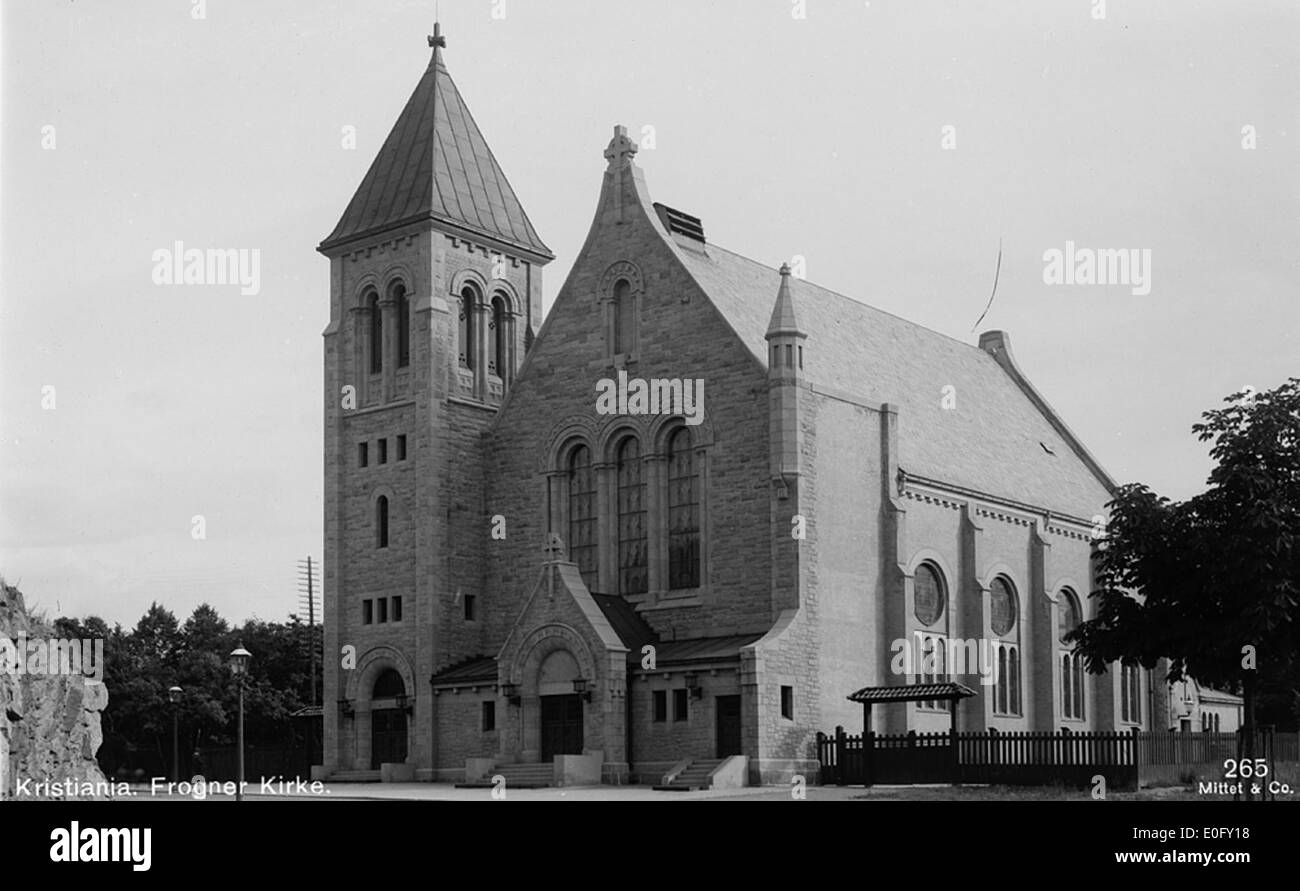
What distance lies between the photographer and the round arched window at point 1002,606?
6012 cm

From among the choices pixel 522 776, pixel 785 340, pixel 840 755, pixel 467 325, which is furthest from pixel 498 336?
pixel 840 755

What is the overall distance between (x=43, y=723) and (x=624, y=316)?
31.5 m

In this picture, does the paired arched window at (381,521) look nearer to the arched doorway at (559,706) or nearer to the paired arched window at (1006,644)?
the arched doorway at (559,706)

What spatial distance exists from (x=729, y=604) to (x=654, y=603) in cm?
280

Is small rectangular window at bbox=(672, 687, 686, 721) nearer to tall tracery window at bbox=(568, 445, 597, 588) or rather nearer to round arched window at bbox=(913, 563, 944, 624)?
tall tracery window at bbox=(568, 445, 597, 588)

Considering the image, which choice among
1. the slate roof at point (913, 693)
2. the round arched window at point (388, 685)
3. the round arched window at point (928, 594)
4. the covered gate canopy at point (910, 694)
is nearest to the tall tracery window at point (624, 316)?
the round arched window at point (928, 594)

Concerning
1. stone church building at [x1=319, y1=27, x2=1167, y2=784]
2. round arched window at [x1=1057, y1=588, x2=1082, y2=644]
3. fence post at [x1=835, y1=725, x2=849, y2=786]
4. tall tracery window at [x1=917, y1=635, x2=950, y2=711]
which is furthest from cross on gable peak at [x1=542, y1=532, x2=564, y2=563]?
round arched window at [x1=1057, y1=588, x2=1082, y2=644]

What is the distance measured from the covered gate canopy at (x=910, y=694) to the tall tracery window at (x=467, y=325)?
1938 centimetres

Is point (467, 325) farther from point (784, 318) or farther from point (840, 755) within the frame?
point (840, 755)

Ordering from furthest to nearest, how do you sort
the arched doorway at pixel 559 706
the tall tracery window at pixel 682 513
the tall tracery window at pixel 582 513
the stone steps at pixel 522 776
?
the tall tracery window at pixel 582 513 → the tall tracery window at pixel 682 513 → the arched doorway at pixel 559 706 → the stone steps at pixel 522 776

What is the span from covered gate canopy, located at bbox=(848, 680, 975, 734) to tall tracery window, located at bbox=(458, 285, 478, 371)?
63.6 ft

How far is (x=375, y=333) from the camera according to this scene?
62.3 metres
